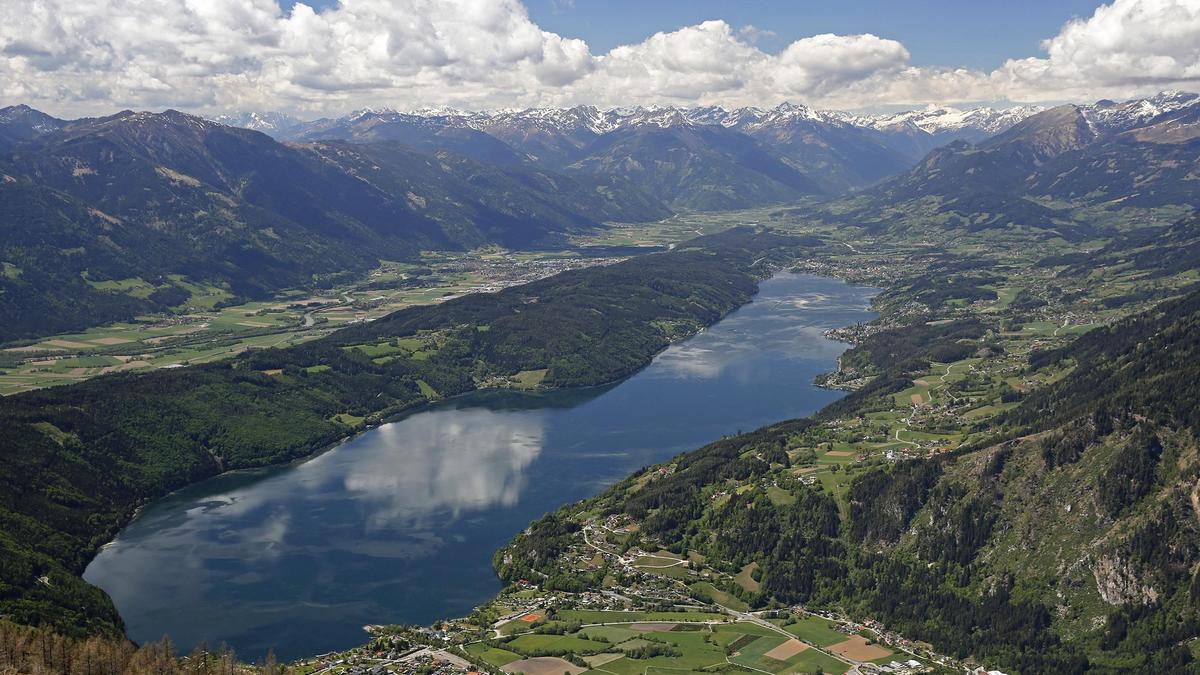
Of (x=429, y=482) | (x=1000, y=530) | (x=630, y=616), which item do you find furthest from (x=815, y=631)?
(x=429, y=482)

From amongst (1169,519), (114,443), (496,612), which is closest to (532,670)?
(496,612)

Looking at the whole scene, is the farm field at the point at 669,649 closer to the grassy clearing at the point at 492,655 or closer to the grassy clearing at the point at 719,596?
the grassy clearing at the point at 492,655

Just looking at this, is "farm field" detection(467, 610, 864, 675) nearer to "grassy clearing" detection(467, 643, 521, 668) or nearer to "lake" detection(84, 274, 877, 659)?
"grassy clearing" detection(467, 643, 521, 668)

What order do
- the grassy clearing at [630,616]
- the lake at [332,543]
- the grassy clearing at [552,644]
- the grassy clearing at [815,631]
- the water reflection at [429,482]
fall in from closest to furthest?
the grassy clearing at [552,644] → the grassy clearing at [815,631] → the grassy clearing at [630,616] → the lake at [332,543] → the water reflection at [429,482]

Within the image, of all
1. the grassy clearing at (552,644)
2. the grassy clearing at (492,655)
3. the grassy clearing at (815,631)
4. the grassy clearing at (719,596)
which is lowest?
the grassy clearing at (815,631)

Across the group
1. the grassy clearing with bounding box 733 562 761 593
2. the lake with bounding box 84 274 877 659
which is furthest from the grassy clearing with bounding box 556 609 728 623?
the lake with bounding box 84 274 877 659

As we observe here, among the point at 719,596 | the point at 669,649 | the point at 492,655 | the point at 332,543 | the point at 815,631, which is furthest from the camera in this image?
the point at 332,543

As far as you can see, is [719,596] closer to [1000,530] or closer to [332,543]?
[1000,530]

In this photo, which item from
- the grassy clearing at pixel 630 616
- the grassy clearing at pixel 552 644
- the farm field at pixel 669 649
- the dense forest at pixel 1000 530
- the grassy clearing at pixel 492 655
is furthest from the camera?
the grassy clearing at pixel 630 616

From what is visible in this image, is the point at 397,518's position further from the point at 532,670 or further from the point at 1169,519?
the point at 1169,519

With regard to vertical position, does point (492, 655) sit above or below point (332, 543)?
below

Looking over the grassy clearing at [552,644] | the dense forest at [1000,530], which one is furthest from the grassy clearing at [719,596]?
the grassy clearing at [552,644]
